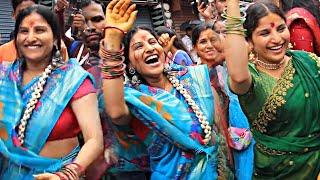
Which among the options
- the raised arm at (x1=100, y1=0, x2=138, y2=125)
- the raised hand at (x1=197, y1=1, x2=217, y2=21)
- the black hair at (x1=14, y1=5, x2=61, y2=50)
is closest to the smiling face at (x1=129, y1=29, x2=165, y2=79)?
the raised arm at (x1=100, y1=0, x2=138, y2=125)

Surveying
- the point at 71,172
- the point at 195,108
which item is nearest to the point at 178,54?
the point at 195,108

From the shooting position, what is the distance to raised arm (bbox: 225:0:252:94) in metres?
2.70

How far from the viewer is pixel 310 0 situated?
4.00 metres

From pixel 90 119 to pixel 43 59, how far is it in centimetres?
46

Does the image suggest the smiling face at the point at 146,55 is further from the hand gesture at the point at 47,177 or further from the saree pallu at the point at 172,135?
the hand gesture at the point at 47,177

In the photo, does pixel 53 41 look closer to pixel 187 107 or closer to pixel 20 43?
pixel 20 43

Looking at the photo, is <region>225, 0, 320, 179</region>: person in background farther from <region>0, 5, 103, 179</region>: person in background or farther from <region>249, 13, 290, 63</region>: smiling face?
<region>0, 5, 103, 179</region>: person in background

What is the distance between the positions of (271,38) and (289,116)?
17.5 inches

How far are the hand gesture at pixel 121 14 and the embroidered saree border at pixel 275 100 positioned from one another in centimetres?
88

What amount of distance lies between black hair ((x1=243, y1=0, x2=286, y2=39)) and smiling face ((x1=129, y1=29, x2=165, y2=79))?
21.5 inches

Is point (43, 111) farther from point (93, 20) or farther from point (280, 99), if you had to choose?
point (93, 20)

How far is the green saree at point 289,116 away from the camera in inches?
117

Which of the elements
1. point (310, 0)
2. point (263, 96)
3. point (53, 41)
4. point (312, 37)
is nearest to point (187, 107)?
point (263, 96)

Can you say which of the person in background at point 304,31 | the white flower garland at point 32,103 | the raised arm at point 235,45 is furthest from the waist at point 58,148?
the person in background at point 304,31
